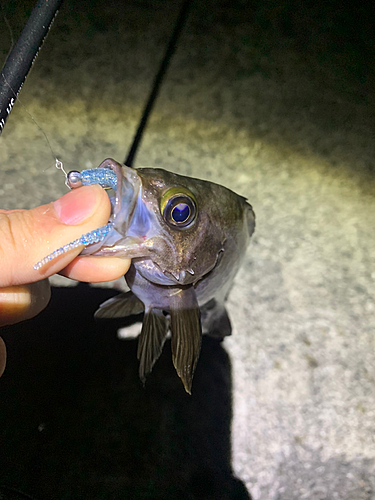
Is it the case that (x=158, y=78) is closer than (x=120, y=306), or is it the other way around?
(x=120, y=306)

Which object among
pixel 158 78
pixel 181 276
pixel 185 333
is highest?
pixel 158 78

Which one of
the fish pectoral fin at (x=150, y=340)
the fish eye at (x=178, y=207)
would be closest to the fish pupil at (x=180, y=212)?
the fish eye at (x=178, y=207)

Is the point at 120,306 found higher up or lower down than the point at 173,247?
lower down

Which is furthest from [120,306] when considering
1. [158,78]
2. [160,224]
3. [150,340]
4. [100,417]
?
[158,78]

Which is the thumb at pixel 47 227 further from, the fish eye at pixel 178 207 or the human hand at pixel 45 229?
the fish eye at pixel 178 207

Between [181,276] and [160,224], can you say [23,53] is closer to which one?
[160,224]

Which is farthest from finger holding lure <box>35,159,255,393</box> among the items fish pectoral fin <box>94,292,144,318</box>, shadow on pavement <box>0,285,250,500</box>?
shadow on pavement <box>0,285,250,500</box>

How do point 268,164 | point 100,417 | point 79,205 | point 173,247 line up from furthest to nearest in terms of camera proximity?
point 268,164 → point 100,417 → point 173,247 → point 79,205
